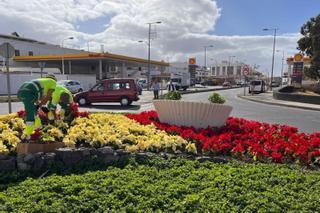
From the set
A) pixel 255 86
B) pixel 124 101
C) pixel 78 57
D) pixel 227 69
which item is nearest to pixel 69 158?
pixel 124 101

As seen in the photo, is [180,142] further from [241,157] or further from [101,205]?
[101,205]

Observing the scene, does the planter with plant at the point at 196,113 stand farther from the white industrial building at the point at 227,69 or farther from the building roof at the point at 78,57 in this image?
the white industrial building at the point at 227,69

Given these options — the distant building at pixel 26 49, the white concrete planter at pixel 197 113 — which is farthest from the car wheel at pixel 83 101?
the distant building at pixel 26 49

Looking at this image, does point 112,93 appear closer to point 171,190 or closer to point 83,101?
point 83,101

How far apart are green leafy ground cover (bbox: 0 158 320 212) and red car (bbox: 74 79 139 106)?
1555 cm

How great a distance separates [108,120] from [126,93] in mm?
12383

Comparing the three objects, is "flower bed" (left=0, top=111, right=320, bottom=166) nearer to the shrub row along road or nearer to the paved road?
the shrub row along road

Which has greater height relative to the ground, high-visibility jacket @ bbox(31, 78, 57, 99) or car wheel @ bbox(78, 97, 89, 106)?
high-visibility jacket @ bbox(31, 78, 57, 99)

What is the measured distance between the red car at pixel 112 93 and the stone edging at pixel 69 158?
592 inches

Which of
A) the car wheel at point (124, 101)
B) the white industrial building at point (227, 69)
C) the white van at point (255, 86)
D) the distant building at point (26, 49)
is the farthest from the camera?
the white industrial building at point (227, 69)

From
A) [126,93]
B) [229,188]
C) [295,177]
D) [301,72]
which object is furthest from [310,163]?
[301,72]

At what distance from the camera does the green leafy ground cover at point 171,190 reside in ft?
12.0

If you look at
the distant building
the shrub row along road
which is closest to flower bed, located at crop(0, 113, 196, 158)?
the shrub row along road

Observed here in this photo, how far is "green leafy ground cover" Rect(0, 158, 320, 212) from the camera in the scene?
3.67 meters
